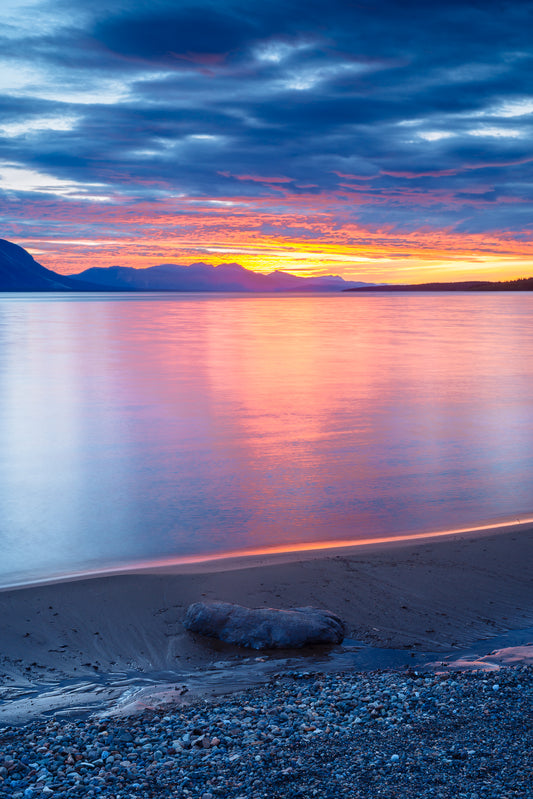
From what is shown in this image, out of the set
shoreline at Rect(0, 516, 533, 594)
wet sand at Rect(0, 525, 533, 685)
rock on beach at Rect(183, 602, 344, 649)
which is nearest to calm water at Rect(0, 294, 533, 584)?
shoreline at Rect(0, 516, 533, 594)

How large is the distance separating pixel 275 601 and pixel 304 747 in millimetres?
2777

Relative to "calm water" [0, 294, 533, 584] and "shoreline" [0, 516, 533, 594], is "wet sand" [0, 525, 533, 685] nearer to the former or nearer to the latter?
"shoreline" [0, 516, 533, 594]

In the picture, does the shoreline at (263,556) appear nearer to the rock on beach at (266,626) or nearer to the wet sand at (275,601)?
the wet sand at (275,601)

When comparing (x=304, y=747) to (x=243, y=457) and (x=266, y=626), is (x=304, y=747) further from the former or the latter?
(x=243, y=457)

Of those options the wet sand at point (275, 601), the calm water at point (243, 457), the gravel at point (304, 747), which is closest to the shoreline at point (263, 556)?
the wet sand at point (275, 601)

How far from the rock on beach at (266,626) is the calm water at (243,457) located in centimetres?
238

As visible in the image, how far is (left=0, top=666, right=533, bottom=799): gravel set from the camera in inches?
144

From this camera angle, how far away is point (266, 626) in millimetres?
5898

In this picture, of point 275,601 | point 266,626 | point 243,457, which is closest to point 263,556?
point 275,601

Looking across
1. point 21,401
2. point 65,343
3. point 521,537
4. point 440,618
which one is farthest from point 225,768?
point 65,343

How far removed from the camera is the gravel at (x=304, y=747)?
367cm

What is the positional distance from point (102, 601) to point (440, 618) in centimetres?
A: 330

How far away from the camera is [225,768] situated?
3.85 m

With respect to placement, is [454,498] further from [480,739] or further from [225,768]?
[225,768]
